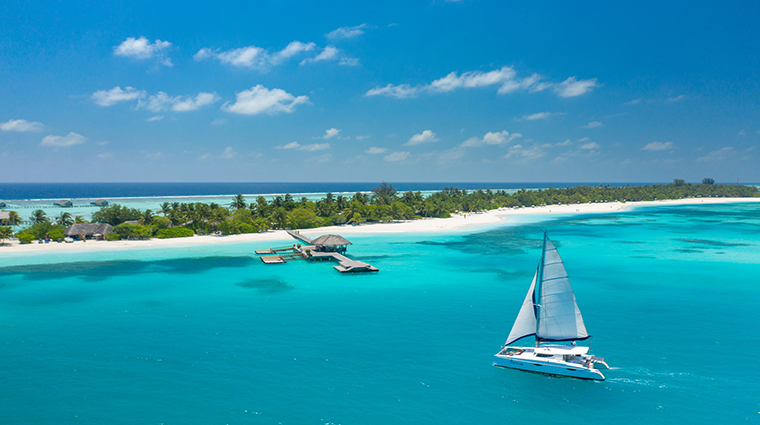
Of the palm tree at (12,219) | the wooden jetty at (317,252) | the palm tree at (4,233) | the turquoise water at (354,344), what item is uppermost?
the palm tree at (12,219)

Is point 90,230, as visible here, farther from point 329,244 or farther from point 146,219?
point 329,244

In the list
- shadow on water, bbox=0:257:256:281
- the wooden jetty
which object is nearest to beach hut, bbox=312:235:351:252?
the wooden jetty

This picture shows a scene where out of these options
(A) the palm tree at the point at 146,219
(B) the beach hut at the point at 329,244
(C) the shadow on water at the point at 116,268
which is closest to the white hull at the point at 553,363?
(B) the beach hut at the point at 329,244

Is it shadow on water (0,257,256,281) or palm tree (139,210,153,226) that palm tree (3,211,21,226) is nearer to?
palm tree (139,210,153,226)

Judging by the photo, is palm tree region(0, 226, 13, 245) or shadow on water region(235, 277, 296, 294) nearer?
shadow on water region(235, 277, 296, 294)

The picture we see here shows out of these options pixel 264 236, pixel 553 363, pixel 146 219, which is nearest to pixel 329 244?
pixel 264 236

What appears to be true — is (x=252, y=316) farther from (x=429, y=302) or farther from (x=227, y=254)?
(x=227, y=254)

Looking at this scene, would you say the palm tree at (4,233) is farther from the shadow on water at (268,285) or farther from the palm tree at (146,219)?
the shadow on water at (268,285)
